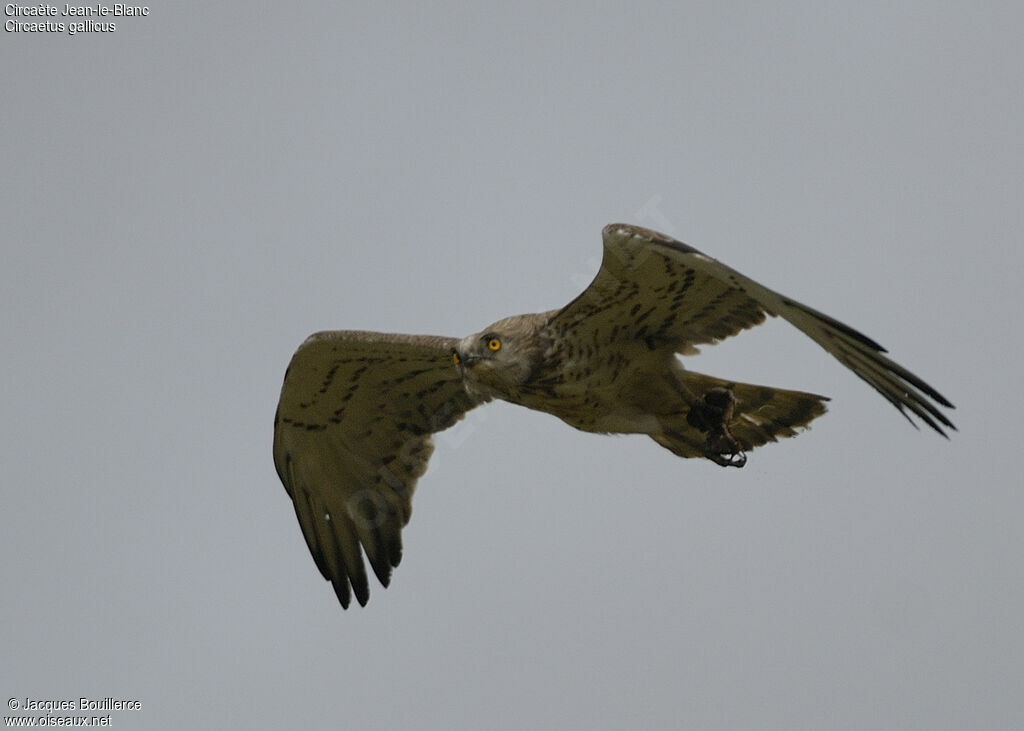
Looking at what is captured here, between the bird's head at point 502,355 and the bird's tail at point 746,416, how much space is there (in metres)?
1.27

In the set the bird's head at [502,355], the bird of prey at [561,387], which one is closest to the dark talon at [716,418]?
the bird of prey at [561,387]

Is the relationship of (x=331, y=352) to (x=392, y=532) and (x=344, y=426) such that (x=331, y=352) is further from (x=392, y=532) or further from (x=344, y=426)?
(x=392, y=532)

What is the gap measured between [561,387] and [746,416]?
1.60m

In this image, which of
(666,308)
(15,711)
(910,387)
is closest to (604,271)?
(666,308)

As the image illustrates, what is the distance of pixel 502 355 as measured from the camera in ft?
34.0

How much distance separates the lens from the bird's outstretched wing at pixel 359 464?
12.4 m

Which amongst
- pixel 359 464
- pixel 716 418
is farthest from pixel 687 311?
pixel 359 464

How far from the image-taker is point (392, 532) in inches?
494

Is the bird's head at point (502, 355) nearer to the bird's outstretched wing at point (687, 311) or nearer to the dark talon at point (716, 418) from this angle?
the bird's outstretched wing at point (687, 311)

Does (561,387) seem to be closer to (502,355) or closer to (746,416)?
(502,355)

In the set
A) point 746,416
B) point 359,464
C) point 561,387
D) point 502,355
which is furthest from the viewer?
point 359,464

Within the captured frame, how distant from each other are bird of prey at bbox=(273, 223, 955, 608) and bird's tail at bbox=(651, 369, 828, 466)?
10 mm

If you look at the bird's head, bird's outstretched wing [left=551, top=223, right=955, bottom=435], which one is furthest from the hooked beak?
bird's outstretched wing [left=551, top=223, right=955, bottom=435]

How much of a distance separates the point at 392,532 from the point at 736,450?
312 cm
